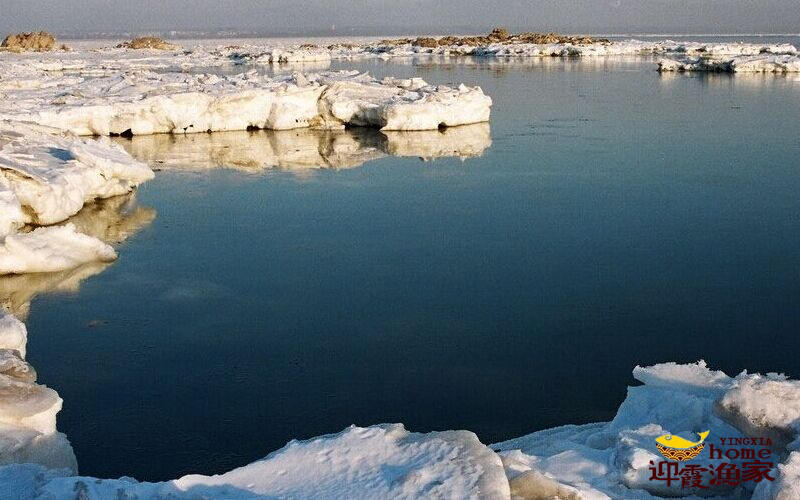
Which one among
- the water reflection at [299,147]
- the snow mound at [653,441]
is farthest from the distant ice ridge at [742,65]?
the snow mound at [653,441]

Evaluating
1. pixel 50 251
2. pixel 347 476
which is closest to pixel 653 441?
pixel 347 476

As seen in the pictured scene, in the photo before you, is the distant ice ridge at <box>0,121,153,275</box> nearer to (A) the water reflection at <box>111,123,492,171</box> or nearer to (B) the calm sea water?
(B) the calm sea water

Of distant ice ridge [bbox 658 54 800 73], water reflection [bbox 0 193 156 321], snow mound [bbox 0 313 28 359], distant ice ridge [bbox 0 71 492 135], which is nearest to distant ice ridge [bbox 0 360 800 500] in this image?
snow mound [bbox 0 313 28 359]

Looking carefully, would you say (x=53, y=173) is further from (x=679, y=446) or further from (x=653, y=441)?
(x=679, y=446)

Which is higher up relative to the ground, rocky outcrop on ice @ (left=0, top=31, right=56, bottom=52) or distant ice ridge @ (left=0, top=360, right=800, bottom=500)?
rocky outcrop on ice @ (left=0, top=31, right=56, bottom=52)

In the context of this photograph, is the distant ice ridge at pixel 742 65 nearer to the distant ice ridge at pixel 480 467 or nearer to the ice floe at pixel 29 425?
the distant ice ridge at pixel 480 467

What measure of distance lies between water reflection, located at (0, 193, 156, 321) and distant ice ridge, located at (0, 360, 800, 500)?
3.39 metres

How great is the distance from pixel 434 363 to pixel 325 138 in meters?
10.1

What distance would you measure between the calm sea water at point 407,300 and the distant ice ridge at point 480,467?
1.04m

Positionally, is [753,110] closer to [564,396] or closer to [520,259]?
[520,259]

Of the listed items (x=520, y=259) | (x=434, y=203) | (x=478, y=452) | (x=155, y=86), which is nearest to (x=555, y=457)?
(x=478, y=452)

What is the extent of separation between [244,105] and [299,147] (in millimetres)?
2211

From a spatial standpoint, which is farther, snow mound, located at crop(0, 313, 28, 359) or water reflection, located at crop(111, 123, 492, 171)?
water reflection, located at crop(111, 123, 492, 171)

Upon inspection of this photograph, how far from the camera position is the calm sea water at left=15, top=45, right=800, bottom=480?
506 cm
